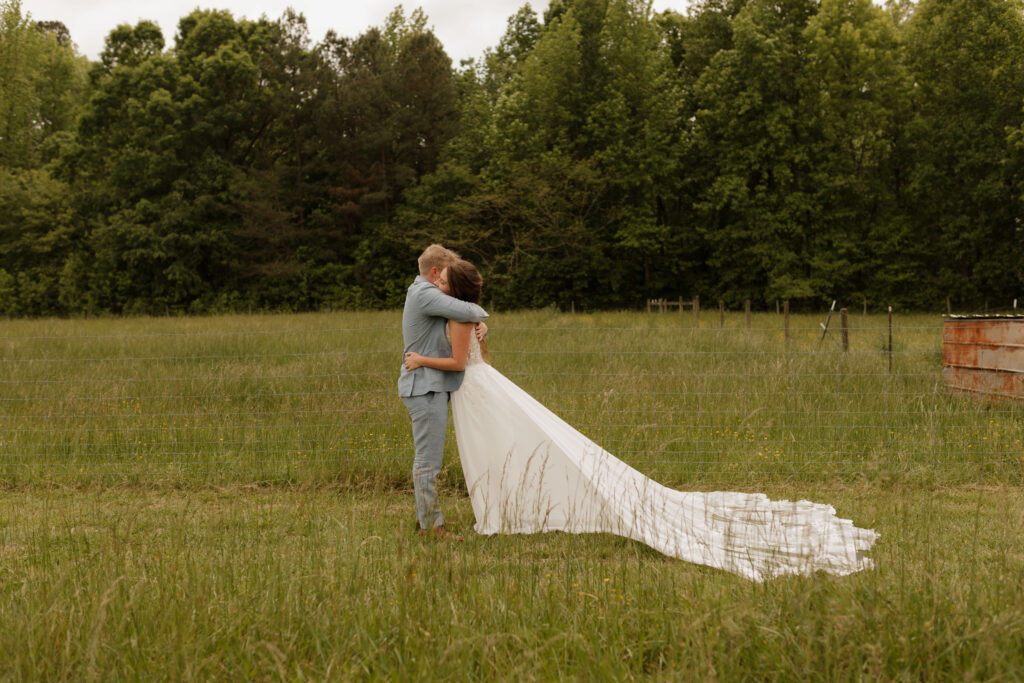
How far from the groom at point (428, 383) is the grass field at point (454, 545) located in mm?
366

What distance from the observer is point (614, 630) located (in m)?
3.11

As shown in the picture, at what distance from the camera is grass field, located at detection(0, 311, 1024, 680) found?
2.92 meters

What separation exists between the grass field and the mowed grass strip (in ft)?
0.05

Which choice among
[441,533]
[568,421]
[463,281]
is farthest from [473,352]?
[568,421]

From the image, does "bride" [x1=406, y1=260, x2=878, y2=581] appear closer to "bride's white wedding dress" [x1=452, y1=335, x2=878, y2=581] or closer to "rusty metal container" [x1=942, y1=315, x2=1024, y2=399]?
"bride's white wedding dress" [x1=452, y1=335, x2=878, y2=581]

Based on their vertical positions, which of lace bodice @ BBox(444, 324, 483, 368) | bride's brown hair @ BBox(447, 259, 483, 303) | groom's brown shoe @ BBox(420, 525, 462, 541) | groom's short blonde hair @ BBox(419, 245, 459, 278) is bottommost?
groom's brown shoe @ BBox(420, 525, 462, 541)

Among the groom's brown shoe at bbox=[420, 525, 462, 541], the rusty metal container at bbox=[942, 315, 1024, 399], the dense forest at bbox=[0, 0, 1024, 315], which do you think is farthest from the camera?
the dense forest at bbox=[0, 0, 1024, 315]

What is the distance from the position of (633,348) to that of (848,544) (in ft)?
32.5

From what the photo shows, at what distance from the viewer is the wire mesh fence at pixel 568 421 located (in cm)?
739

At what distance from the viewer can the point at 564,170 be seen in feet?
123

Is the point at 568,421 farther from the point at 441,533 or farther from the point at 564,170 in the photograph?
the point at 564,170

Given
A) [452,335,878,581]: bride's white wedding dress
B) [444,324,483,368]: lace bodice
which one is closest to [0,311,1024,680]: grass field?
[452,335,878,581]: bride's white wedding dress

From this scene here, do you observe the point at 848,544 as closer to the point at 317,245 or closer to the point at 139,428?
the point at 139,428

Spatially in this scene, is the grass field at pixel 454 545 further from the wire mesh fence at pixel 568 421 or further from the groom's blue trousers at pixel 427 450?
the groom's blue trousers at pixel 427 450
